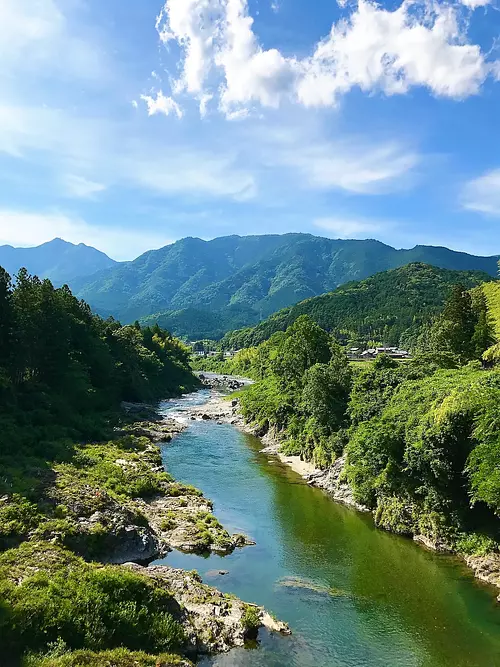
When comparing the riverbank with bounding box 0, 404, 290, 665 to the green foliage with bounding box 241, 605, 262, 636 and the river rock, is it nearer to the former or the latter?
the green foliage with bounding box 241, 605, 262, 636

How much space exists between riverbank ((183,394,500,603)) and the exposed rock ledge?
42.7 ft

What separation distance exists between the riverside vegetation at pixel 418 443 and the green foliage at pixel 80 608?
1900 cm

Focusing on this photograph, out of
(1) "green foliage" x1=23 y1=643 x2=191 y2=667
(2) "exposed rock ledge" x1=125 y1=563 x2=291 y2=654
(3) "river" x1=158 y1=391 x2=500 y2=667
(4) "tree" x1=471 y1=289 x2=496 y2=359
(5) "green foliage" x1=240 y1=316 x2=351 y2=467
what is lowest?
(3) "river" x1=158 y1=391 x2=500 y2=667

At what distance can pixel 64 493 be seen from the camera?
104 ft

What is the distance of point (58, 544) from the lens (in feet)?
82.3

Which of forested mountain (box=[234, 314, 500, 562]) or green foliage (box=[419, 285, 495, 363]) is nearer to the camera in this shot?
forested mountain (box=[234, 314, 500, 562])

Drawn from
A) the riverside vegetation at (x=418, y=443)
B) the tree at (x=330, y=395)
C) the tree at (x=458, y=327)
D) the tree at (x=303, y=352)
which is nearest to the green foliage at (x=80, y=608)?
the riverside vegetation at (x=418, y=443)

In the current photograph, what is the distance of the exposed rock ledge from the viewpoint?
20812mm

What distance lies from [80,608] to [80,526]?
31.0ft

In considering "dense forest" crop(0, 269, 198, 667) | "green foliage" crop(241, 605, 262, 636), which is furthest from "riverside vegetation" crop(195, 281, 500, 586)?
"dense forest" crop(0, 269, 198, 667)

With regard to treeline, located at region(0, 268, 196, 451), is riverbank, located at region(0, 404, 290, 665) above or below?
below

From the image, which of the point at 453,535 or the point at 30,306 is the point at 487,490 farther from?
the point at 30,306

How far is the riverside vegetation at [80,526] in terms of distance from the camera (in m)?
18.3

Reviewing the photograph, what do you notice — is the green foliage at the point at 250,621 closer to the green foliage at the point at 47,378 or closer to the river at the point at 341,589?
the river at the point at 341,589
